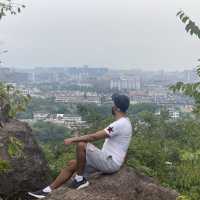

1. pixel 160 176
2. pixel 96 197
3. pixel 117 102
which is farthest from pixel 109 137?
pixel 160 176

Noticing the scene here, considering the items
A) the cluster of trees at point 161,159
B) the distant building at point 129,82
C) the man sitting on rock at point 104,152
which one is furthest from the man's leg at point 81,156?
the distant building at point 129,82

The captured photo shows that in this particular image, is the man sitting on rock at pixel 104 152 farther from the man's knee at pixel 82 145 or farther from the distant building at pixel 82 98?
the distant building at pixel 82 98

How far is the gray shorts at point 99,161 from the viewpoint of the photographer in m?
7.78

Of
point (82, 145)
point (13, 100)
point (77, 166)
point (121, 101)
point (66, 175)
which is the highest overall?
point (13, 100)

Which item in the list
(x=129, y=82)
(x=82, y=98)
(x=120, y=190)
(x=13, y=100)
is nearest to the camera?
(x=13, y=100)

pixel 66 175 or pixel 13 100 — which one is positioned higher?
pixel 13 100

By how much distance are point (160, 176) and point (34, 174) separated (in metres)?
4.34

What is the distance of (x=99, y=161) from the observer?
7.77 metres

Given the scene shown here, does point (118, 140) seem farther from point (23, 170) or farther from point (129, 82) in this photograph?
point (129, 82)

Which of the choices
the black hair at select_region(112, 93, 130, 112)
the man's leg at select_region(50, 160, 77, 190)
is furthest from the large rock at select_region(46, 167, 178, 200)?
the black hair at select_region(112, 93, 130, 112)

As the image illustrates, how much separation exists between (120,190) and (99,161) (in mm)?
508

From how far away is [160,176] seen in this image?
13.1 meters

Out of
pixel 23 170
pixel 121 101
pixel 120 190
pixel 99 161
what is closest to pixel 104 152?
pixel 99 161

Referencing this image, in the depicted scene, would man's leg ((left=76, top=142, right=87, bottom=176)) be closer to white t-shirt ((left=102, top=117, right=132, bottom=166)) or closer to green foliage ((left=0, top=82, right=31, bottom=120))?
white t-shirt ((left=102, top=117, right=132, bottom=166))
